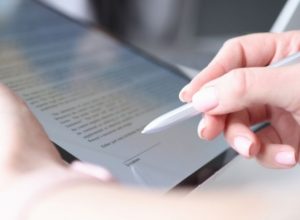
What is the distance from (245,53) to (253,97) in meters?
0.12

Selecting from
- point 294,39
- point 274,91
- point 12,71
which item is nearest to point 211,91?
point 274,91

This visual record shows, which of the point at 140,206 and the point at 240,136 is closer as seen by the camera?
the point at 140,206

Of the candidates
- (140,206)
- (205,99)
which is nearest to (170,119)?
(205,99)

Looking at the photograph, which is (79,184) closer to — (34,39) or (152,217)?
(152,217)

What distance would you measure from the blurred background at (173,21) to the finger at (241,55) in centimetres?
25

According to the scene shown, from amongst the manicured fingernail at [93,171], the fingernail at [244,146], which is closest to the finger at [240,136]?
the fingernail at [244,146]

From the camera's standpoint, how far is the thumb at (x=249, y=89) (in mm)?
406

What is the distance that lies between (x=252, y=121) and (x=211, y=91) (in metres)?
0.13

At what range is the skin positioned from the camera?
0.26 m

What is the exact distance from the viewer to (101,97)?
576 mm

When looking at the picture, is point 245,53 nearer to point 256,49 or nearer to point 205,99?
point 256,49

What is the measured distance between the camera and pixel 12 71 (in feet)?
1.93

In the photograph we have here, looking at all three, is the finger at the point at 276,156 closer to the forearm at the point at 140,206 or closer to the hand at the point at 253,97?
the hand at the point at 253,97

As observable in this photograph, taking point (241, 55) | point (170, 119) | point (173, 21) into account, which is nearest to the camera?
point (170, 119)
